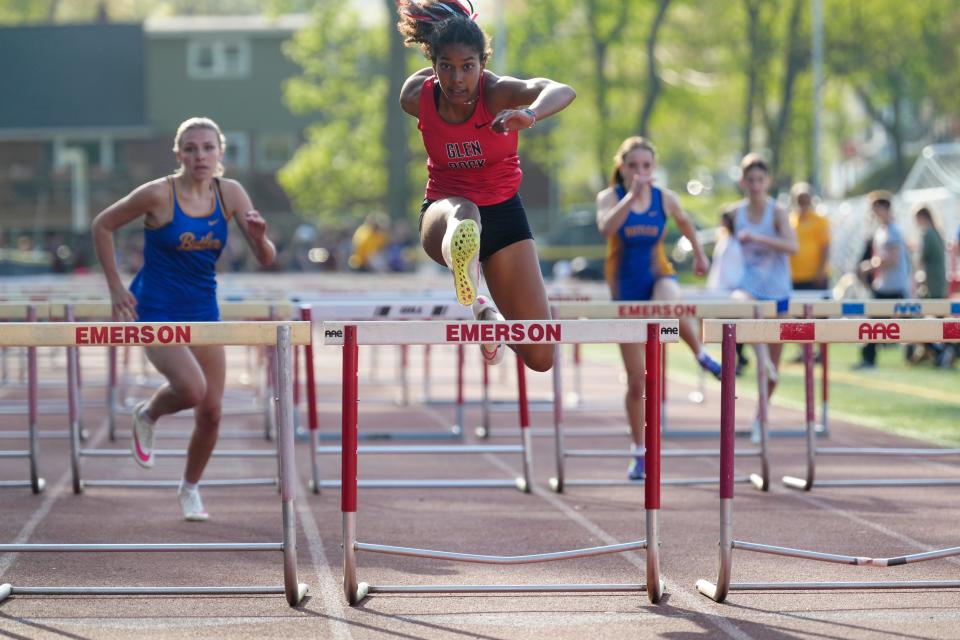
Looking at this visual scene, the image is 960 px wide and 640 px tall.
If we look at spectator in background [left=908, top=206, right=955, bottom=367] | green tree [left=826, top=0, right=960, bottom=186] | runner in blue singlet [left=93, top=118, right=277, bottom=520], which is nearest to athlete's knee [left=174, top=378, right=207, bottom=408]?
runner in blue singlet [left=93, top=118, right=277, bottom=520]

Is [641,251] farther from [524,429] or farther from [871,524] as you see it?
[871,524]

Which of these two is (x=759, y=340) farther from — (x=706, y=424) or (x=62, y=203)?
(x=62, y=203)

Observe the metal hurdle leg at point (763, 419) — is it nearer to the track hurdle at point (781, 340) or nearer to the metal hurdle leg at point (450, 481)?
the metal hurdle leg at point (450, 481)

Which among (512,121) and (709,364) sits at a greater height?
(512,121)

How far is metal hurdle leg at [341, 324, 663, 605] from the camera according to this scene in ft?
19.4

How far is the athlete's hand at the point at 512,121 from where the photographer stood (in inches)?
233

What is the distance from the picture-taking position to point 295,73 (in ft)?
178

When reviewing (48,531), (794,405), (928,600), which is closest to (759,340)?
(928,600)

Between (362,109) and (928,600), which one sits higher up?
(362,109)

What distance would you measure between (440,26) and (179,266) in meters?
2.12

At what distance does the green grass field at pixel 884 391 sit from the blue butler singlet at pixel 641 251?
3328 mm

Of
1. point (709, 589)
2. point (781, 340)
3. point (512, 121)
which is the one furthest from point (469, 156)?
point (709, 589)

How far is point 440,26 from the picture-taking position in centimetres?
659

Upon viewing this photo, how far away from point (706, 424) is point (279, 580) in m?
7.27
